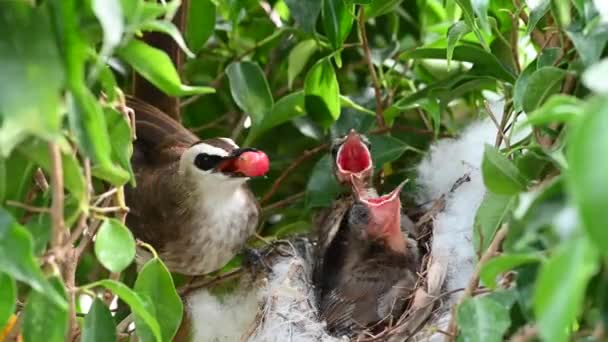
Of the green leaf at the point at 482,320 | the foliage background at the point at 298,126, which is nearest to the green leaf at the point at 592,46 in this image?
the foliage background at the point at 298,126

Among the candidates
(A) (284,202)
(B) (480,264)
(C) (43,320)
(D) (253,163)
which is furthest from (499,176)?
(A) (284,202)

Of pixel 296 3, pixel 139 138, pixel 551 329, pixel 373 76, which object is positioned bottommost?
pixel 139 138

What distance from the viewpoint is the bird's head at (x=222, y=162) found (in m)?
1.42

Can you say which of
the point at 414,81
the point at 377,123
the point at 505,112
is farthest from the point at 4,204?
the point at 414,81

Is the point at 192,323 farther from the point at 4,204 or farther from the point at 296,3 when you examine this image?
the point at 4,204

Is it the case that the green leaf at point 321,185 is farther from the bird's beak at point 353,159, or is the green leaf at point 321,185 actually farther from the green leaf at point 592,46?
the green leaf at point 592,46

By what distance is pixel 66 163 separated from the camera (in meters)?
0.83

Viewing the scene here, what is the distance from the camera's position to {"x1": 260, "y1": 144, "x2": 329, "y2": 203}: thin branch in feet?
5.36

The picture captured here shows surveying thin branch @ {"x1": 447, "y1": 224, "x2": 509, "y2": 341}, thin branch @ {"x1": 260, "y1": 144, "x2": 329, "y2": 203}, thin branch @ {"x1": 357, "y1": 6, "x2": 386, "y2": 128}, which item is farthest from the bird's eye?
thin branch @ {"x1": 447, "y1": 224, "x2": 509, "y2": 341}

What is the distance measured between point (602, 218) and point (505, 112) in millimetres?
798

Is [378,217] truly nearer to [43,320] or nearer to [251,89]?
[251,89]

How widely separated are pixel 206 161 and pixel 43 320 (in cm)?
67

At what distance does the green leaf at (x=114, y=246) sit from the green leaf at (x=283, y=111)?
0.59 m

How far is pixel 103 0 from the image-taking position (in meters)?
0.67
